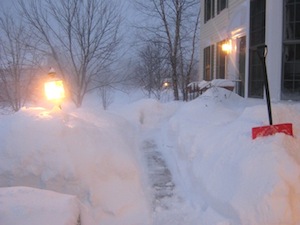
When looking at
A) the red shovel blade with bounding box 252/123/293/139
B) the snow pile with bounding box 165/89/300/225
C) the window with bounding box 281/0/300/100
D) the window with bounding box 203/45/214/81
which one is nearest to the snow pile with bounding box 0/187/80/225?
the snow pile with bounding box 165/89/300/225

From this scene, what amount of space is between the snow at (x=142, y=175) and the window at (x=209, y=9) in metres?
10.9

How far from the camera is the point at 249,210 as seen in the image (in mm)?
3576

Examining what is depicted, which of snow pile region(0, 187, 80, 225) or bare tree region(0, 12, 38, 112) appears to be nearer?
snow pile region(0, 187, 80, 225)

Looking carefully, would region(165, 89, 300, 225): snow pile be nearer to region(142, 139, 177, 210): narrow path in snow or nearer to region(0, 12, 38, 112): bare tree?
region(142, 139, 177, 210): narrow path in snow

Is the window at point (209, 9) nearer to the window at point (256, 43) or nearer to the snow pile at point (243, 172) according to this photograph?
the window at point (256, 43)

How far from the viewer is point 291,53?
8.98m

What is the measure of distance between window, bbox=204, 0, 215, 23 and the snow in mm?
10921

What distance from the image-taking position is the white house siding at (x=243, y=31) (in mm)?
9016

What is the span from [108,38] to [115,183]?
11493mm

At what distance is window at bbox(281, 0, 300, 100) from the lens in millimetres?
8851

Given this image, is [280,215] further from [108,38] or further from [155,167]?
[108,38]

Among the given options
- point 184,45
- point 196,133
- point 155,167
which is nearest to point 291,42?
point 196,133

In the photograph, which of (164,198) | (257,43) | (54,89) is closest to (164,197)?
(164,198)

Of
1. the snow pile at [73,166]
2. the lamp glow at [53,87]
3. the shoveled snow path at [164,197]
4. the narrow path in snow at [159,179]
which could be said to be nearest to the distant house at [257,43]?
the narrow path in snow at [159,179]
